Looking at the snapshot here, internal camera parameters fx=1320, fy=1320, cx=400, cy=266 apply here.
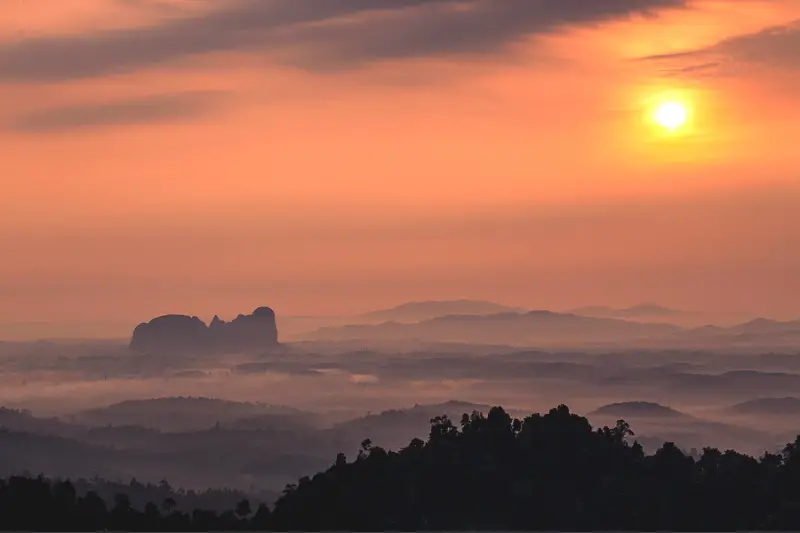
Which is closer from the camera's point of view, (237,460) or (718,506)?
(718,506)

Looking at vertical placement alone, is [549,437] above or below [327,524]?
above

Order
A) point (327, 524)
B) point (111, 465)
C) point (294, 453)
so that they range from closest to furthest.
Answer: point (327, 524) → point (111, 465) → point (294, 453)

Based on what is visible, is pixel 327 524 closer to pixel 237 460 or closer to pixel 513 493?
pixel 513 493

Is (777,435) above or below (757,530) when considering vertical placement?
above

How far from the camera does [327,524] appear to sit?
4606 cm

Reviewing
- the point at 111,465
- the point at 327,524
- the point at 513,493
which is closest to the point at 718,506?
the point at 513,493

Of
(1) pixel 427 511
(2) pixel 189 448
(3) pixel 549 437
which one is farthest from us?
(2) pixel 189 448

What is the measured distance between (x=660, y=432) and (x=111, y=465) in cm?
7317

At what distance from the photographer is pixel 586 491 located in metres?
53.1

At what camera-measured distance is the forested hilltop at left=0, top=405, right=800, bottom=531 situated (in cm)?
4569

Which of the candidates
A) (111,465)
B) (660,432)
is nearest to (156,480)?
(111,465)

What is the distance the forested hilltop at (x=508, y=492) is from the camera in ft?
150

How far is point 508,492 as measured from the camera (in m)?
52.0

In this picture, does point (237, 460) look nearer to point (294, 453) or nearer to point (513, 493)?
point (294, 453)
